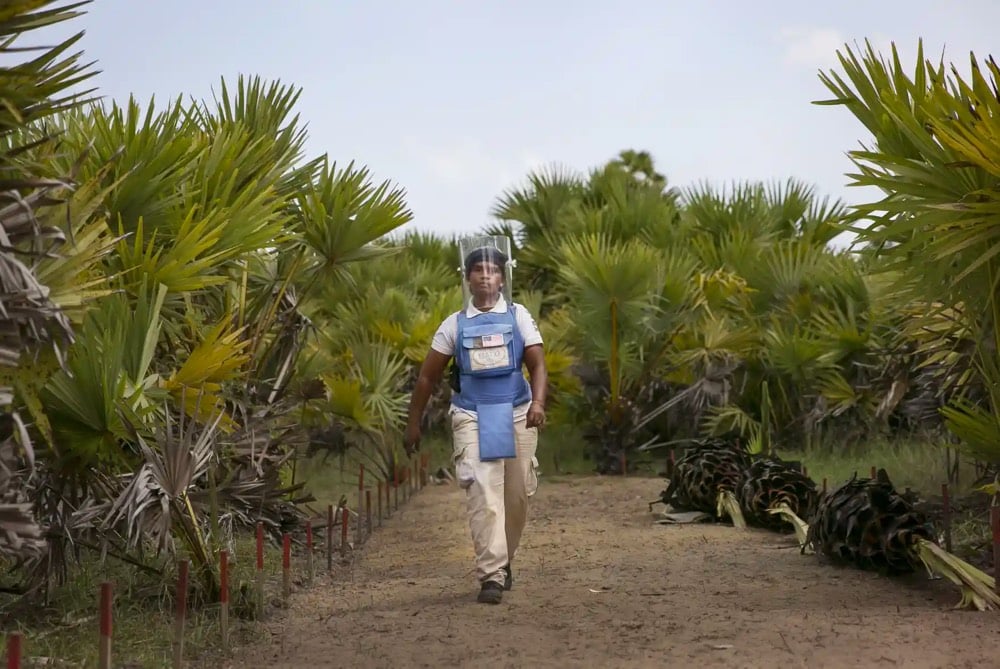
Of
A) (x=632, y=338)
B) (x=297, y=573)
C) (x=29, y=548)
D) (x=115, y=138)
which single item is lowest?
(x=297, y=573)

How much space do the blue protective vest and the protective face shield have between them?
21cm

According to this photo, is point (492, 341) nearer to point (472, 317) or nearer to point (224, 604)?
point (472, 317)

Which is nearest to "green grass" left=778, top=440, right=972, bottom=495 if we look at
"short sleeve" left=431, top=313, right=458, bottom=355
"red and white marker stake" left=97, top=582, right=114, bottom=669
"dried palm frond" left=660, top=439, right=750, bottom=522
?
"dried palm frond" left=660, top=439, right=750, bottom=522

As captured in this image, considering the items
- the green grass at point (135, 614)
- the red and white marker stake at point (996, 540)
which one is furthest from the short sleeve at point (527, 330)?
the red and white marker stake at point (996, 540)

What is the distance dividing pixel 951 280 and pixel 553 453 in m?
9.36

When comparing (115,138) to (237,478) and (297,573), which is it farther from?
(297,573)

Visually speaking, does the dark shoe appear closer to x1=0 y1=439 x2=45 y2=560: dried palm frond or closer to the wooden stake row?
the wooden stake row

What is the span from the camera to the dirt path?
5.29 meters

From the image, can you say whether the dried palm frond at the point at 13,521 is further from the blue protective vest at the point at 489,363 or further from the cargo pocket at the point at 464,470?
the blue protective vest at the point at 489,363

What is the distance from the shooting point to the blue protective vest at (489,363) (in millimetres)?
6848

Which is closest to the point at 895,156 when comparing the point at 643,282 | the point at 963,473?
the point at 963,473

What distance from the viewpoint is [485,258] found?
708 centimetres

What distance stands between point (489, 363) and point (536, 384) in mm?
278

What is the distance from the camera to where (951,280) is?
21.0ft
